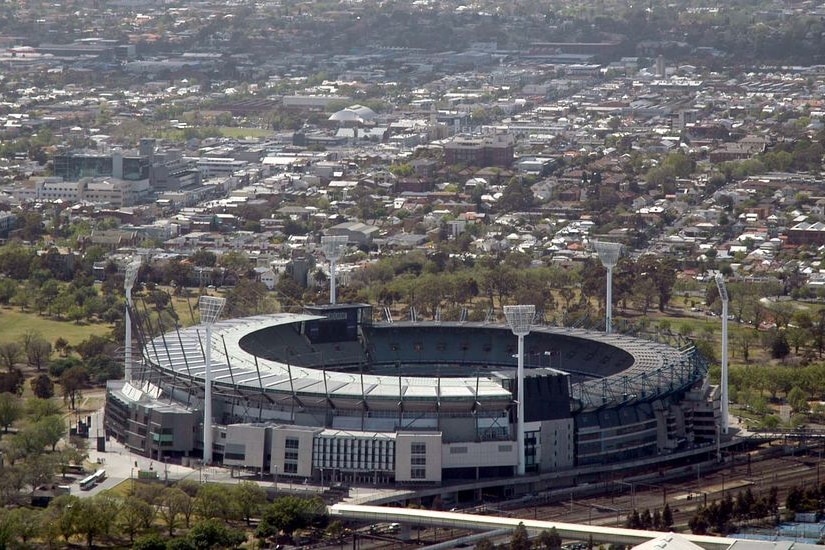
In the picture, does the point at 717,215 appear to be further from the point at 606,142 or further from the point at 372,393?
the point at 372,393

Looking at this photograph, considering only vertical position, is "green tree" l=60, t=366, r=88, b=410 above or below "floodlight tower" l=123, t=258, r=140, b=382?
below

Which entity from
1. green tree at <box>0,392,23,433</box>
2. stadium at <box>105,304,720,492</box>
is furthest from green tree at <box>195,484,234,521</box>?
green tree at <box>0,392,23,433</box>

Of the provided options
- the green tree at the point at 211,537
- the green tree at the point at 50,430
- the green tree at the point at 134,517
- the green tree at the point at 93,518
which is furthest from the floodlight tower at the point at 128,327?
the green tree at the point at 211,537

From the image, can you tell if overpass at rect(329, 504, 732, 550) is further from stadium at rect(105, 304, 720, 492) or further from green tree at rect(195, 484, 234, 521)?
stadium at rect(105, 304, 720, 492)

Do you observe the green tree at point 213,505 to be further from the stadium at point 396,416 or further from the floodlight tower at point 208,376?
the floodlight tower at point 208,376

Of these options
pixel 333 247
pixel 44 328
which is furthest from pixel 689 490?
pixel 44 328

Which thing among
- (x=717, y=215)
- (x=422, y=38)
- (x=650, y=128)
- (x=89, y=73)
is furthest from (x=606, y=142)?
(x=422, y=38)

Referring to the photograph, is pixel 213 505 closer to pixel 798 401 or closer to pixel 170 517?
pixel 170 517
